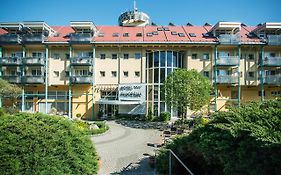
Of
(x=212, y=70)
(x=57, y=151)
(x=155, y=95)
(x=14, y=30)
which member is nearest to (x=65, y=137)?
(x=57, y=151)

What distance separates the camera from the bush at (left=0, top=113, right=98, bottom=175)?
649 centimetres

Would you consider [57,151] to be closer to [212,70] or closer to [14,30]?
[212,70]

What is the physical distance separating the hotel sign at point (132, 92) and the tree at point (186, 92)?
709cm

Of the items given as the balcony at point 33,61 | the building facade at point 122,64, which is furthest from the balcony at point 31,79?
the balcony at point 33,61

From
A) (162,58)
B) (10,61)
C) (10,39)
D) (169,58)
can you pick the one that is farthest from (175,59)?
(10,39)

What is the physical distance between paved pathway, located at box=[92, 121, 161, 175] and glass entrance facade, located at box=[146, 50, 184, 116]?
9.56 meters

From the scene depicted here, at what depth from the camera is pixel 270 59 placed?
3186 centimetres

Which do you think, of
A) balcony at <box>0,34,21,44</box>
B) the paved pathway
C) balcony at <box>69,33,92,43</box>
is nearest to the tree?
the paved pathway

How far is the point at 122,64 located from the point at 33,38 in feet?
43.6

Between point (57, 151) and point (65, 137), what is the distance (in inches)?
18.2

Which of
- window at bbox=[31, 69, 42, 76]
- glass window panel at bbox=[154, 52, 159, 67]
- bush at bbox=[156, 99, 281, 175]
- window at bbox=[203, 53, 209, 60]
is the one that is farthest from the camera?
window at bbox=[31, 69, 42, 76]

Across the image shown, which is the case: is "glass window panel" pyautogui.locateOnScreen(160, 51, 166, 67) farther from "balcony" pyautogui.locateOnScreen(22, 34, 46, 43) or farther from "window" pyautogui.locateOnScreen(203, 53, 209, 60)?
"balcony" pyautogui.locateOnScreen(22, 34, 46, 43)

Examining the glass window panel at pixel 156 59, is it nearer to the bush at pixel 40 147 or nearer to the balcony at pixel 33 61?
the balcony at pixel 33 61

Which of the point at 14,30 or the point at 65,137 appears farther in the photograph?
the point at 14,30
